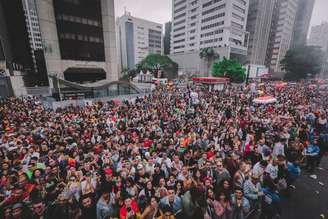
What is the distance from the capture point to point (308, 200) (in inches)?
189

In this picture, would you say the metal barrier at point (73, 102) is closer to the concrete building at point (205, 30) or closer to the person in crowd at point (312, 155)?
the person in crowd at point (312, 155)

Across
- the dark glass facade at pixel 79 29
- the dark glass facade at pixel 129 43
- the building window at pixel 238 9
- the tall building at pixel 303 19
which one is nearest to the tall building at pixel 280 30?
the tall building at pixel 303 19

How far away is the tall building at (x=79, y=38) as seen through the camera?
81.8 feet

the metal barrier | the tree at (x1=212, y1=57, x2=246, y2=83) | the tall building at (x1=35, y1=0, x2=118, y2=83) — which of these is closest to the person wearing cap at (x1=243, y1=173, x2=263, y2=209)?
the metal barrier

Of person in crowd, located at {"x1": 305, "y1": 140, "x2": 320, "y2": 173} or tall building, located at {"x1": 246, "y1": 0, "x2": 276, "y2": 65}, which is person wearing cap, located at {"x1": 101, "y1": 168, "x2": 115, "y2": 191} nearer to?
person in crowd, located at {"x1": 305, "y1": 140, "x2": 320, "y2": 173}

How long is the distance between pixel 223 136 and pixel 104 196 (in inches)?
223

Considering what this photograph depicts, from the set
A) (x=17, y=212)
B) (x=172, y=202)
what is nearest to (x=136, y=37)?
(x=17, y=212)

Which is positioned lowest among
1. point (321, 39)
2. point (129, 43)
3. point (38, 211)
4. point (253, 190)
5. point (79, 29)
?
point (38, 211)

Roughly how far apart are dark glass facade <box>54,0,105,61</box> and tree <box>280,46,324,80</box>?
53821 mm

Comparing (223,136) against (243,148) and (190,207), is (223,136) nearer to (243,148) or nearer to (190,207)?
(243,148)

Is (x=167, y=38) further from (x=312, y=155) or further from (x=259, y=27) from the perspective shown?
(x=312, y=155)

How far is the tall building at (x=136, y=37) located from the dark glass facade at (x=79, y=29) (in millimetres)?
63559

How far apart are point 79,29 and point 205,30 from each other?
42.5 metres

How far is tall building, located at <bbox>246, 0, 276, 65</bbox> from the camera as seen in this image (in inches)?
2261
